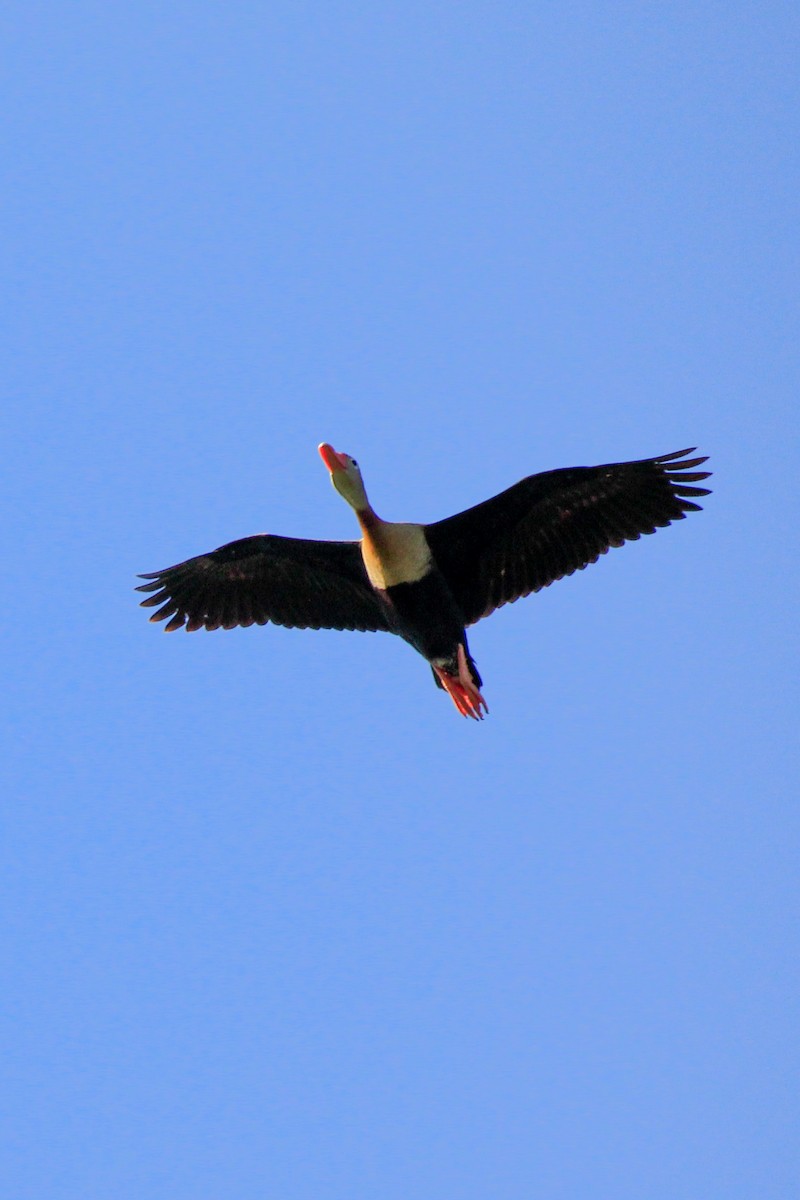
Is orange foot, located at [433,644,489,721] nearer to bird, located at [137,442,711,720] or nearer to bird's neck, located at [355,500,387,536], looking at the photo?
bird, located at [137,442,711,720]

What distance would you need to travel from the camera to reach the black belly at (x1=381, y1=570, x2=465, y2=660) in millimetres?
9539

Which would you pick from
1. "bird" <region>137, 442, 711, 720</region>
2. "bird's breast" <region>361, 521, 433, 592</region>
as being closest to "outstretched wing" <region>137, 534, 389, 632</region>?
"bird" <region>137, 442, 711, 720</region>

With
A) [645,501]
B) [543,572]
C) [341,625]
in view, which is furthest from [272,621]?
[645,501]

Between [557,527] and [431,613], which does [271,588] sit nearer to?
[431,613]

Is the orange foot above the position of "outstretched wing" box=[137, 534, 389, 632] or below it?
below

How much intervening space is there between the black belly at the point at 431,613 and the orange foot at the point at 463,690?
128 millimetres

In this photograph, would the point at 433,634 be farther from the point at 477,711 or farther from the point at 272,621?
the point at 272,621

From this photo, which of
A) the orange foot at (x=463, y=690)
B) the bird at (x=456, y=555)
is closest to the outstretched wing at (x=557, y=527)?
the bird at (x=456, y=555)

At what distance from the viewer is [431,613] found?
9562 millimetres

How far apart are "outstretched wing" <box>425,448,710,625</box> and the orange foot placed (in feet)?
1.65

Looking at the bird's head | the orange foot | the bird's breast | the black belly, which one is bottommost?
the orange foot

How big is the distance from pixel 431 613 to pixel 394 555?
17.3 inches

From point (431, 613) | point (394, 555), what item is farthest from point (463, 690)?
point (394, 555)

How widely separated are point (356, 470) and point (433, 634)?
1.16 meters
